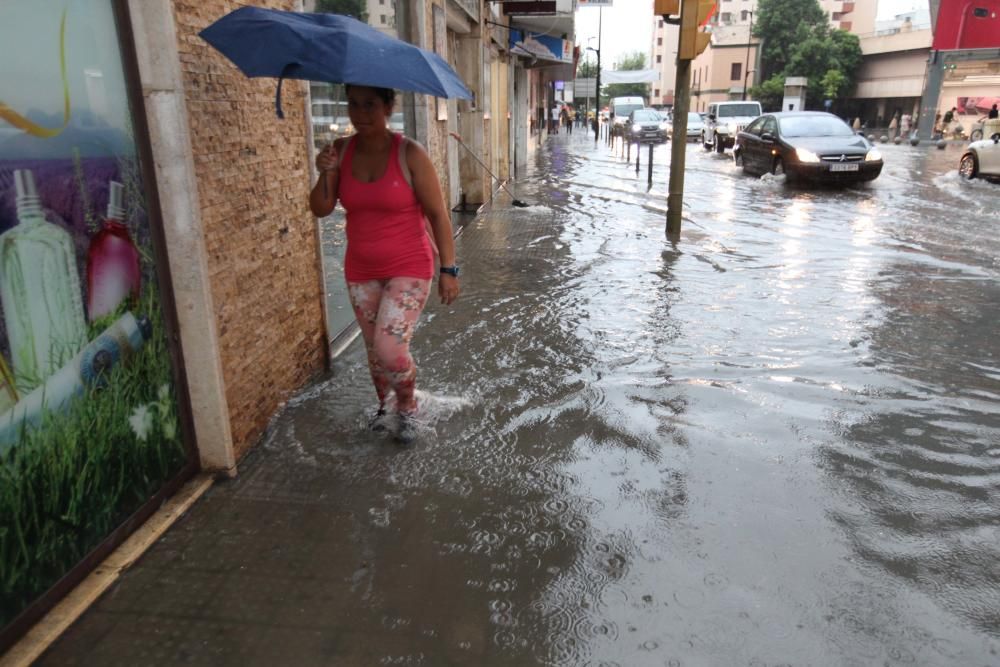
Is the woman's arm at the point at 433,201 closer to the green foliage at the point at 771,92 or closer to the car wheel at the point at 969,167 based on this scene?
the car wheel at the point at 969,167

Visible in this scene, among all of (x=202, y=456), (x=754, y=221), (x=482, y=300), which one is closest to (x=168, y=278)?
(x=202, y=456)

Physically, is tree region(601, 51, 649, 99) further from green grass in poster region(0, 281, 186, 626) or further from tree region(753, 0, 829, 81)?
green grass in poster region(0, 281, 186, 626)

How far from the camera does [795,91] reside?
56.2m

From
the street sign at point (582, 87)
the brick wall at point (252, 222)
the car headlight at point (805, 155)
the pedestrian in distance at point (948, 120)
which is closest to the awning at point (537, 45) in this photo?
the car headlight at point (805, 155)

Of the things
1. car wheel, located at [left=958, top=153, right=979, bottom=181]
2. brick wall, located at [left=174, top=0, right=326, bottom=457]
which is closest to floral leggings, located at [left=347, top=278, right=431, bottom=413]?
brick wall, located at [left=174, top=0, right=326, bottom=457]

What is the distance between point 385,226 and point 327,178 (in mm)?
368

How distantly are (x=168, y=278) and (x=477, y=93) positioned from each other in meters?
10.1

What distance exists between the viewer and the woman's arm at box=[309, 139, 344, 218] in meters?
3.42

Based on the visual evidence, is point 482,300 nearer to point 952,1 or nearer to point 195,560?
point 195,560

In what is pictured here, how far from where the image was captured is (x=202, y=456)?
11.0 ft

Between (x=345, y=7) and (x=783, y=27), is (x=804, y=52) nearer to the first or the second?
(x=783, y=27)

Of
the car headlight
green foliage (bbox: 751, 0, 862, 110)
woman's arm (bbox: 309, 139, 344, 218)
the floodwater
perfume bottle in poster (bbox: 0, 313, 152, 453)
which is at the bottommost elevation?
the floodwater

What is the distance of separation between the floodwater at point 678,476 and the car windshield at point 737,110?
26.4 metres

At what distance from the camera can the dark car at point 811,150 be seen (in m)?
15.1
